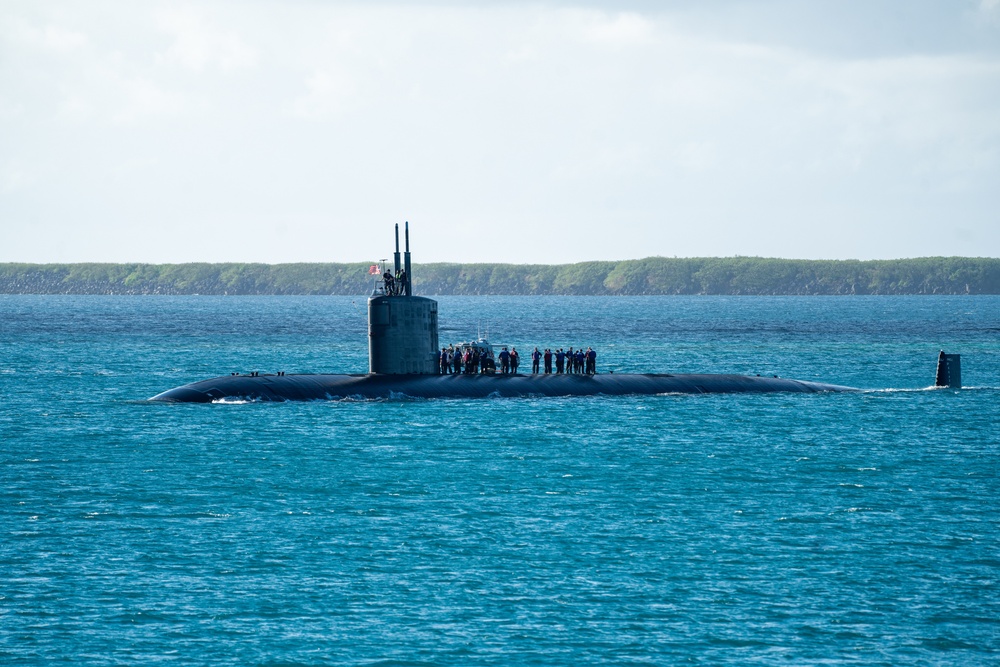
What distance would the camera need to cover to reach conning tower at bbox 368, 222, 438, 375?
184 ft

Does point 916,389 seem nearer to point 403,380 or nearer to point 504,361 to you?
point 504,361

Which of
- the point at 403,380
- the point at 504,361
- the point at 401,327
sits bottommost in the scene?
the point at 403,380

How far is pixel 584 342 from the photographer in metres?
134

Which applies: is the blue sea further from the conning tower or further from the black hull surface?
the conning tower

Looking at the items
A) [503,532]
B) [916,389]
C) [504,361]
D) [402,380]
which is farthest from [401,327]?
[916,389]

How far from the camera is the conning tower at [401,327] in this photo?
2207 inches

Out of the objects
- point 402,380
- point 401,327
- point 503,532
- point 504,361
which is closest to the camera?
point 503,532

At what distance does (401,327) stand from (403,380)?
9.98ft

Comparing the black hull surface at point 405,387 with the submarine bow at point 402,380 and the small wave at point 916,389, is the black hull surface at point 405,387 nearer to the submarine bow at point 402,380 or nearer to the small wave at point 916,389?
the submarine bow at point 402,380

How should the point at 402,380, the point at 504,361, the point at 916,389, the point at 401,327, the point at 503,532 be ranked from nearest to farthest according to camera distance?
1. the point at 503,532
2. the point at 401,327
3. the point at 402,380
4. the point at 504,361
5. the point at 916,389

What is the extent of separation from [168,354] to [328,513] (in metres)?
76.6

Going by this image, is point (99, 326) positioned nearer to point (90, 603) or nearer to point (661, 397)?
point (661, 397)

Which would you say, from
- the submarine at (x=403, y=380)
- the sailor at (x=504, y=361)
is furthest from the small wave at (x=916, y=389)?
the sailor at (x=504, y=361)

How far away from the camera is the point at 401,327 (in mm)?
56719
